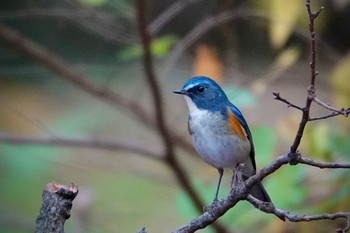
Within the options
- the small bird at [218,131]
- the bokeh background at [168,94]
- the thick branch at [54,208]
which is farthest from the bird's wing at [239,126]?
the bokeh background at [168,94]

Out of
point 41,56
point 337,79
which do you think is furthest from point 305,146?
point 41,56

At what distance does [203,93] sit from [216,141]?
0.28m

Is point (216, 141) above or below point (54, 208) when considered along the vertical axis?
above

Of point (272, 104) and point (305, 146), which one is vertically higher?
point (272, 104)

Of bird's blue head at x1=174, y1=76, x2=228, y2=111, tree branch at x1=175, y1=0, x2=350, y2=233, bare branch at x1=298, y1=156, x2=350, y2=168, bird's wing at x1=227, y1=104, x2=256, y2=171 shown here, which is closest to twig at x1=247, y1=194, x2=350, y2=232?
tree branch at x1=175, y1=0, x2=350, y2=233

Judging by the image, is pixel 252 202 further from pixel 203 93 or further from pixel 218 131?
pixel 203 93

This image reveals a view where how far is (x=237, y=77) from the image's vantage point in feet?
16.5

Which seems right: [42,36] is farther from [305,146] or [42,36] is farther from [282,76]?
[305,146]

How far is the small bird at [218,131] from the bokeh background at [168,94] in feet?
3.23

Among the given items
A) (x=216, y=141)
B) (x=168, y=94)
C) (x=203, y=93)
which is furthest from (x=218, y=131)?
(x=168, y=94)

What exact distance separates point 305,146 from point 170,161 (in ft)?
2.37

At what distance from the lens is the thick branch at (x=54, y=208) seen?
Answer: 97.3 inches

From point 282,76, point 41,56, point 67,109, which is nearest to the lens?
point 41,56

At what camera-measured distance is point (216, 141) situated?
319 centimetres
